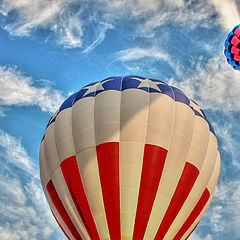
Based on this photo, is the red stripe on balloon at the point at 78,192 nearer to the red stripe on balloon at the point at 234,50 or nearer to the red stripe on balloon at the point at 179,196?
the red stripe on balloon at the point at 179,196

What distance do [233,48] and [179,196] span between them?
34.3 feet

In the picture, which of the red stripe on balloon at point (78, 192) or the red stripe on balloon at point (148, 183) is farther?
the red stripe on balloon at point (78, 192)

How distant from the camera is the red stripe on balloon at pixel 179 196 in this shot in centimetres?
957

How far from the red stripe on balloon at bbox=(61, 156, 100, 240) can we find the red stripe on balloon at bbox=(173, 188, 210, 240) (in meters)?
2.67

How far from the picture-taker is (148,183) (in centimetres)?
967

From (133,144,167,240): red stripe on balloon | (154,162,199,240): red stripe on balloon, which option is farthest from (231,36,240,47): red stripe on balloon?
(133,144,167,240): red stripe on balloon

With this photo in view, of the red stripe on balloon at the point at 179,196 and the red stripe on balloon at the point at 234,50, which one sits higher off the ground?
the red stripe on balloon at the point at 234,50

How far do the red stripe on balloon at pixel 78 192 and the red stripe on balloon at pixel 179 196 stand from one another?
1921 millimetres

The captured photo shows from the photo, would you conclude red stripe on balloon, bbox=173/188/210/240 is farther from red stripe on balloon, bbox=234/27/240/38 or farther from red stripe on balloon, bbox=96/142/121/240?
red stripe on balloon, bbox=234/27/240/38

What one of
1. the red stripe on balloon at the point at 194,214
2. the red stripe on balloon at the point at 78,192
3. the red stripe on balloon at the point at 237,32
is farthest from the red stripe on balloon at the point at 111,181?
the red stripe on balloon at the point at 237,32

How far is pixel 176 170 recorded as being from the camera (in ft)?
33.2

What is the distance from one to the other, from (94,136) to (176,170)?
2.82m

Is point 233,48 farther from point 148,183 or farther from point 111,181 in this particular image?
point 111,181

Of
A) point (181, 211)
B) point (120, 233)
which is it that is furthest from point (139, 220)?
point (181, 211)
